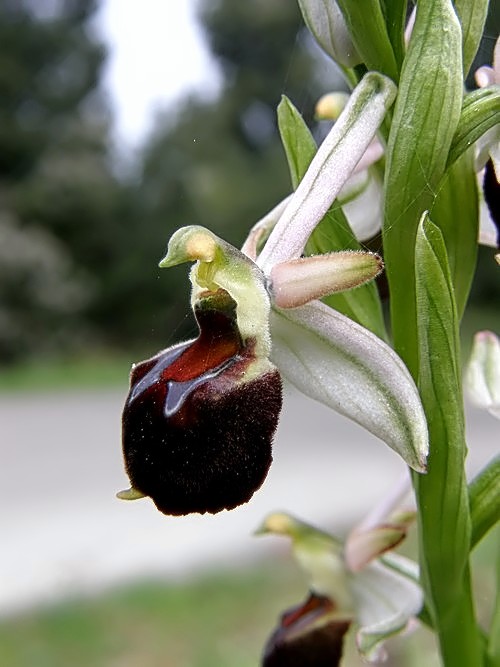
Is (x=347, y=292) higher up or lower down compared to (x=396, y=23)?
lower down

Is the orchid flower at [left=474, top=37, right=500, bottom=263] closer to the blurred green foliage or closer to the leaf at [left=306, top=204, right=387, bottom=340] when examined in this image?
the leaf at [left=306, top=204, right=387, bottom=340]

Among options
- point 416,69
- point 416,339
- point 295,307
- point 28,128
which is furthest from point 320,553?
point 28,128

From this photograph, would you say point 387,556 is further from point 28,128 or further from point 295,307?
point 28,128

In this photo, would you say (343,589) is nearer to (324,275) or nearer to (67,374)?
(324,275)

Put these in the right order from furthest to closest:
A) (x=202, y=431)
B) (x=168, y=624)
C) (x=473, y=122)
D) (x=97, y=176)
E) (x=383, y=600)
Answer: (x=97, y=176) → (x=168, y=624) → (x=383, y=600) → (x=473, y=122) → (x=202, y=431)

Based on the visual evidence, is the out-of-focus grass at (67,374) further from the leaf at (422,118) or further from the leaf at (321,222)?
the leaf at (422,118)

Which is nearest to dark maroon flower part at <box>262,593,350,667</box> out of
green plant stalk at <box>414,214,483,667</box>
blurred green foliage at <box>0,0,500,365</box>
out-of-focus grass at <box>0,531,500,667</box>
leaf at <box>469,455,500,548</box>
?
green plant stalk at <box>414,214,483,667</box>

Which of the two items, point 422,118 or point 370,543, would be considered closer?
point 422,118

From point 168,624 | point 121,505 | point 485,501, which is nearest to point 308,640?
point 485,501
